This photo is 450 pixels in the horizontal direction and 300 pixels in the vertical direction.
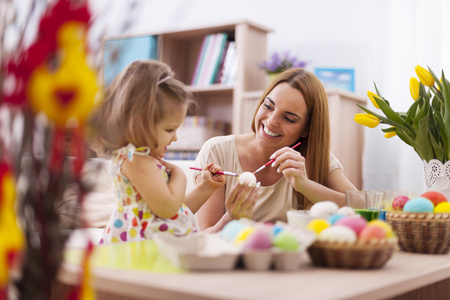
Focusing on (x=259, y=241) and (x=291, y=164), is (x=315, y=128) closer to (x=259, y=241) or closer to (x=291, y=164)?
(x=291, y=164)

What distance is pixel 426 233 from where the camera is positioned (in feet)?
3.57

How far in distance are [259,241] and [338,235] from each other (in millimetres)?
138

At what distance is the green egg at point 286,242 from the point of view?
78 centimetres

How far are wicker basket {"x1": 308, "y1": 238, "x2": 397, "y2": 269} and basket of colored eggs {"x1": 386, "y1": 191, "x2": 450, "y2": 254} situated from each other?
0.91 feet

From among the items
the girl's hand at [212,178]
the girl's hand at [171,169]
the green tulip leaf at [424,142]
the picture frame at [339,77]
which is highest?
the picture frame at [339,77]

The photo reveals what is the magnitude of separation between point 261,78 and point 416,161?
1040 mm

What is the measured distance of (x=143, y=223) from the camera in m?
1.25

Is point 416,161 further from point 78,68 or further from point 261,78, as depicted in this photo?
point 78,68

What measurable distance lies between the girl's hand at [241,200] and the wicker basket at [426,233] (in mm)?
553

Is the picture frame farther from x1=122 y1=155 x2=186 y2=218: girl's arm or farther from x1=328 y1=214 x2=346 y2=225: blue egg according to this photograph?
x1=328 y1=214 x2=346 y2=225: blue egg

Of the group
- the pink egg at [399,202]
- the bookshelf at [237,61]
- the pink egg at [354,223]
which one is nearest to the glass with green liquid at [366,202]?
the pink egg at [399,202]

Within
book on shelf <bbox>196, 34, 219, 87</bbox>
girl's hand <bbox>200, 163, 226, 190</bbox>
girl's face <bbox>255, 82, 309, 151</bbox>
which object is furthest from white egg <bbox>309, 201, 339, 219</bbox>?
book on shelf <bbox>196, 34, 219, 87</bbox>

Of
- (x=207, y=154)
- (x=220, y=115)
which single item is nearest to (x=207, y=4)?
(x=220, y=115)

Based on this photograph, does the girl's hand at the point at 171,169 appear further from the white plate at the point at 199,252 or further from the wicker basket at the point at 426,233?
the wicker basket at the point at 426,233
